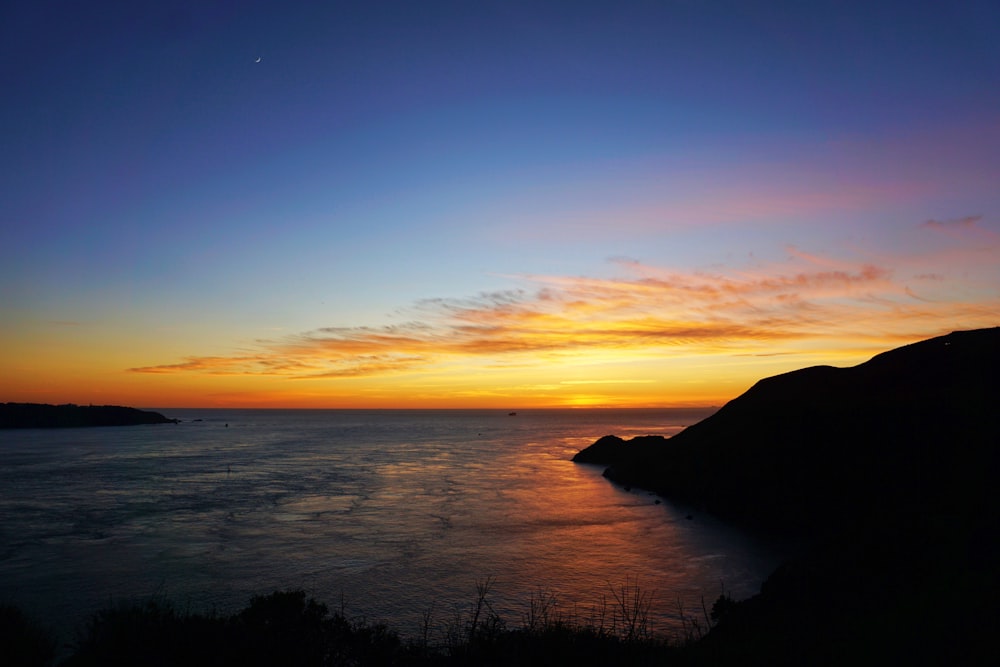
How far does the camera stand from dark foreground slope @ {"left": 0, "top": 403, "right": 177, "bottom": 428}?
17662 centimetres

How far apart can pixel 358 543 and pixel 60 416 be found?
209 metres

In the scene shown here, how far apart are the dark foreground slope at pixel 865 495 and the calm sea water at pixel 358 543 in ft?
13.2

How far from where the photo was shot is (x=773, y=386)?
4972cm

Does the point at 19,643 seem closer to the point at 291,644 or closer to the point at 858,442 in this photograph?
the point at 291,644

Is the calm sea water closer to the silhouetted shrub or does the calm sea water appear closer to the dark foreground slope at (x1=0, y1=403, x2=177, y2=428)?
the silhouetted shrub

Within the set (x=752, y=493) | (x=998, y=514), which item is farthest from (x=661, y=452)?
(x=998, y=514)

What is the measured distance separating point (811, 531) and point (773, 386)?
18.3 metres

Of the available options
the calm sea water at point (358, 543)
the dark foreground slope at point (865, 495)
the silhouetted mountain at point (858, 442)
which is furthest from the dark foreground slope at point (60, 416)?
the silhouetted mountain at point (858, 442)

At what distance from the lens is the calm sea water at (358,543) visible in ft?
76.6

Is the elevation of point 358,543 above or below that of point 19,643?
below

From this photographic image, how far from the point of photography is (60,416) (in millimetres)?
187500

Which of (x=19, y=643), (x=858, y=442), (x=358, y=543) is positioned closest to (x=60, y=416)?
(x=358, y=543)

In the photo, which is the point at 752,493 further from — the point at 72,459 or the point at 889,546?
the point at 72,459

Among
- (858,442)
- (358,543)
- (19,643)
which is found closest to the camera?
(19,643)
